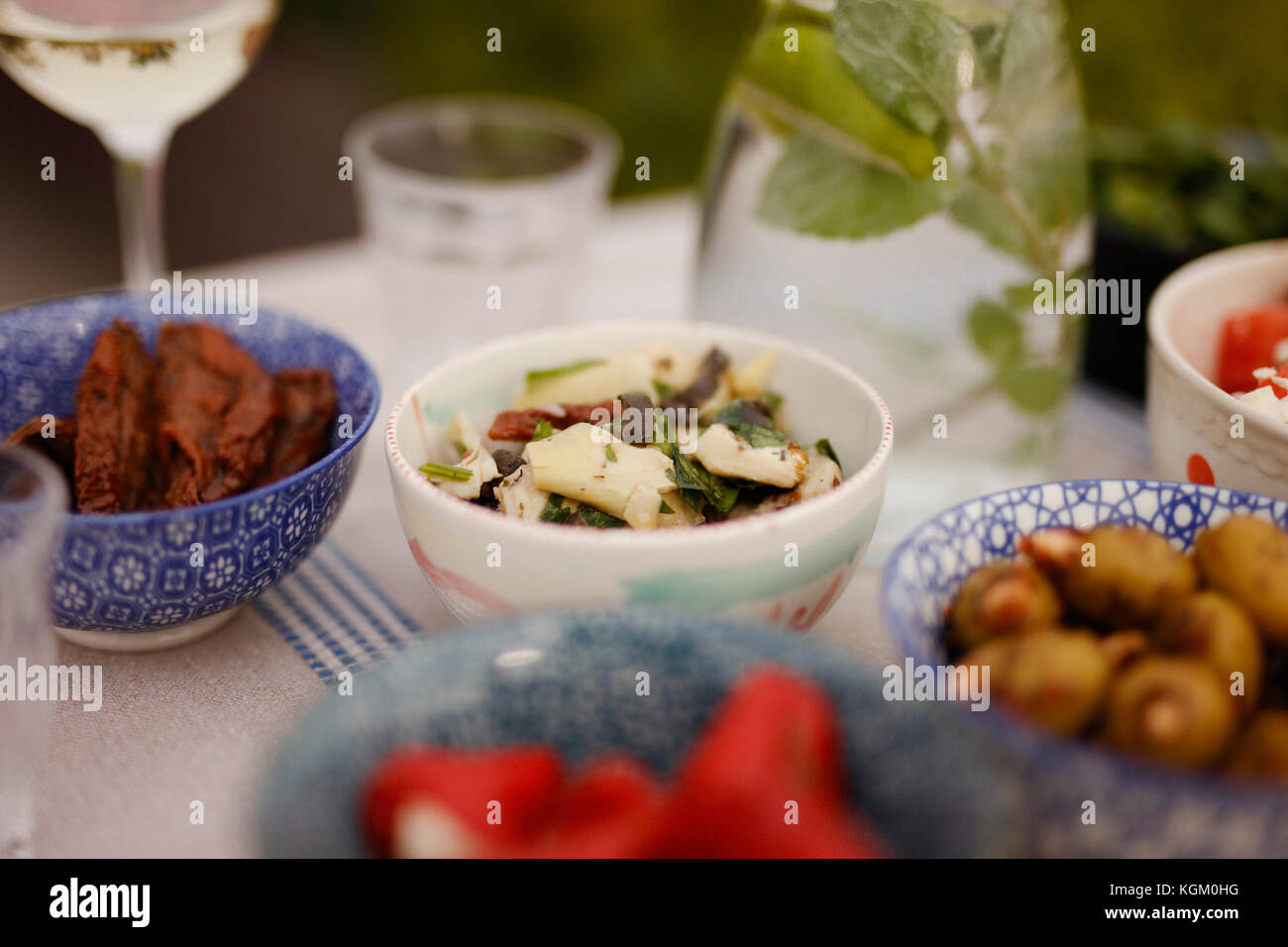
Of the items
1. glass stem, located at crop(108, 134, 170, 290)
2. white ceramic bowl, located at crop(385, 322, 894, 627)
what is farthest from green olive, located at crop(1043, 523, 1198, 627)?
glass stem, located at crop(108, 134, 170, 290)

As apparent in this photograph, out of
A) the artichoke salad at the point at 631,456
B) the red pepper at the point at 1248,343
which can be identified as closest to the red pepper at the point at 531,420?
the artichoke salad at the point at 631,456

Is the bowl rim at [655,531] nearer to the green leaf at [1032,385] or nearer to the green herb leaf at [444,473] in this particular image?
the green herb leaf at [444,473]

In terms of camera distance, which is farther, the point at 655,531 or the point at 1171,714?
the point at 655,531

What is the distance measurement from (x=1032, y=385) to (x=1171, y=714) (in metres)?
0.42

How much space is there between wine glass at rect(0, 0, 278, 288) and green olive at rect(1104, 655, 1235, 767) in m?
0.79

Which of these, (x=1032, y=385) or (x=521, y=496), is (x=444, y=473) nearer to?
(x=521, y=496)

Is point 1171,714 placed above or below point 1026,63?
below

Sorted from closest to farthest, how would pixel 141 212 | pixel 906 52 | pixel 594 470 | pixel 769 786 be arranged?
pixel 769 786, pixel 594 470, pixel 906 52, pixel 141 212

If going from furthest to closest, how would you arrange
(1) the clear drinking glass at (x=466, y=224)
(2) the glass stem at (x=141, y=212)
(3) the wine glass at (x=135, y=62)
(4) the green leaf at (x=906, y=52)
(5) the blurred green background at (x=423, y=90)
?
(5) the blurred green background at (x=423, y=90)
(1) the clear drinking glass at (x=466, y=224)
(2) the glass stem at (x=141, y=212)
(3) the wine glass at (x=135, y=62)
(4) the green leaf at (x=906, y=52)

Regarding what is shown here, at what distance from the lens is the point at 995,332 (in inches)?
32.4

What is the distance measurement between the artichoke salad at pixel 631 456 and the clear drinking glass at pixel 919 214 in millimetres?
121

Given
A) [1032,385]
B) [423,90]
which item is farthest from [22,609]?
[423,90]

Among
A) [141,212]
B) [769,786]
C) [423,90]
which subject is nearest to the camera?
[769,786]

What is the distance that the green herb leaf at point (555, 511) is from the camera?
637 mm
